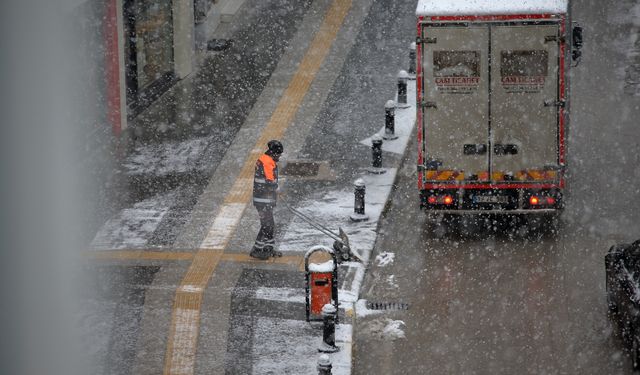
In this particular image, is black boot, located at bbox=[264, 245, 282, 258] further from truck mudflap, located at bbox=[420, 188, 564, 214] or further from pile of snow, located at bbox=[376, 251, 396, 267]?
truck mudflap, located at bbox=[420, 188, 564, 214]

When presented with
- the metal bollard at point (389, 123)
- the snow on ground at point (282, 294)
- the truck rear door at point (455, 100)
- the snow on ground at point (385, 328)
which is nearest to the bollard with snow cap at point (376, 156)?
the metal bollard at point (389, 123)

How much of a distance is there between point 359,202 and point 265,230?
1.93 m

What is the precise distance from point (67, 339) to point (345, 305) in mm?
7973

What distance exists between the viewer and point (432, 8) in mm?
15633

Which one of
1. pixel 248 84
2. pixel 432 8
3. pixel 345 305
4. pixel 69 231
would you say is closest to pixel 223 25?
pixel 248 84

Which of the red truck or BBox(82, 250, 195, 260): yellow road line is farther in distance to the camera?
BBox(82, 250, 195, 260): yellow road line

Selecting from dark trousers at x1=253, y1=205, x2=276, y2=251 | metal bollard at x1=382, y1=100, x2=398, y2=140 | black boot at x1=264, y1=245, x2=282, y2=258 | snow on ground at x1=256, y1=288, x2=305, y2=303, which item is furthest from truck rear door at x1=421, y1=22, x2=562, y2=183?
metal bollard at x1=382, y1=100, x2=398, y2=140

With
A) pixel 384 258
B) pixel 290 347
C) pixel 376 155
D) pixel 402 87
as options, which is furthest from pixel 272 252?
pixel 402 87

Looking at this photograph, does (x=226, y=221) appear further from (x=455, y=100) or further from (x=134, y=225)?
(x=455, y=100)

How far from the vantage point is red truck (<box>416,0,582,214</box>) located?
15.5 meters

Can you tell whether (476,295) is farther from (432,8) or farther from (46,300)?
(46,300)

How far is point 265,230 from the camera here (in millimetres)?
15461

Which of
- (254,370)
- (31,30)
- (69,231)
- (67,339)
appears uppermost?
(31,30)

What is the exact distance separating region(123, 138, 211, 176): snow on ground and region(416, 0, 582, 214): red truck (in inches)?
201
